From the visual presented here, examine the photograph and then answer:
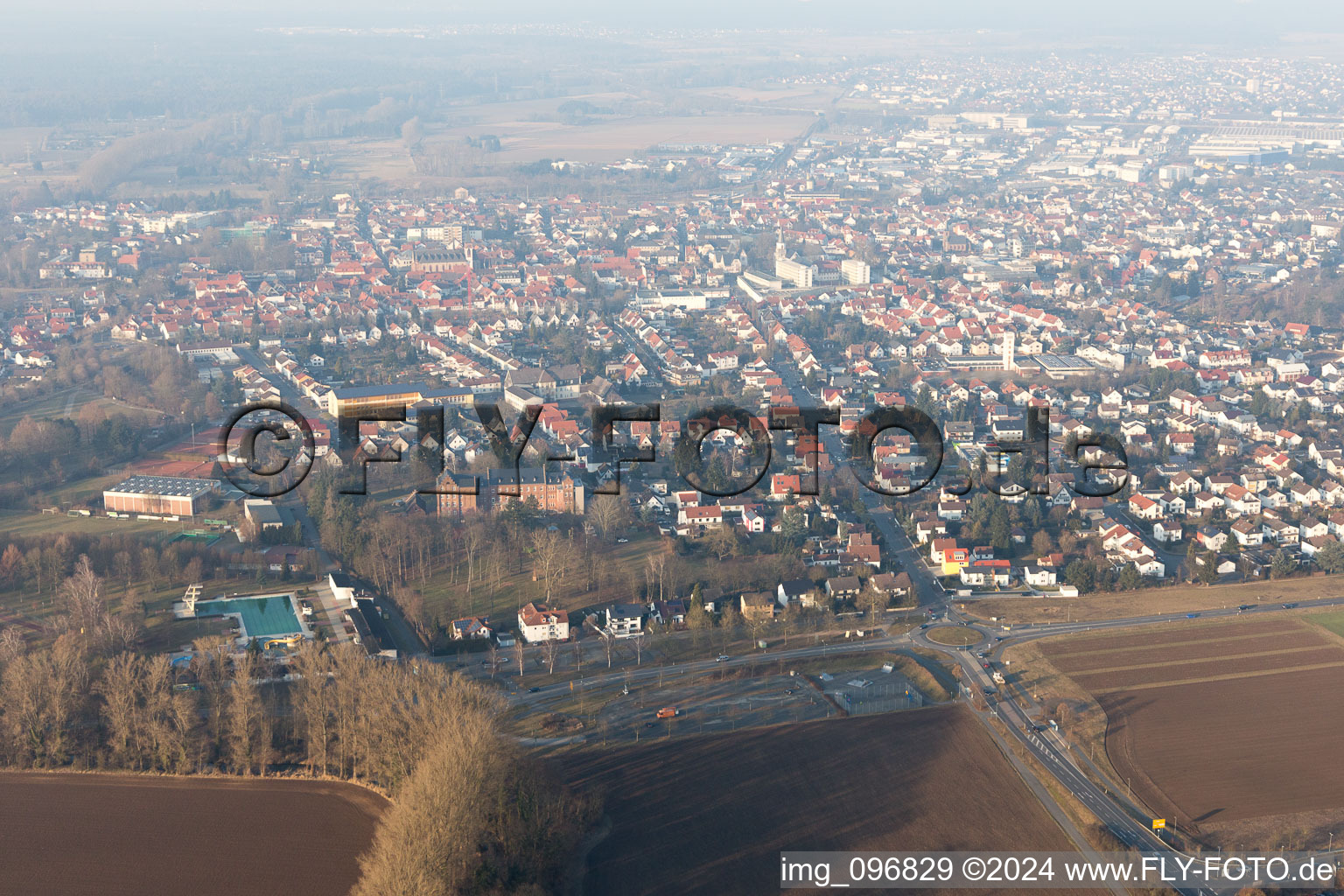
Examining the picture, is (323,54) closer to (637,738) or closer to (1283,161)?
(1283,161)

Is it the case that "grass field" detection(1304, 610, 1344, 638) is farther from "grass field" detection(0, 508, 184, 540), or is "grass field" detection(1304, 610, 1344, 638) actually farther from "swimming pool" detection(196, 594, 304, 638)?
"grass field" detection(0, 508, 184, 540)

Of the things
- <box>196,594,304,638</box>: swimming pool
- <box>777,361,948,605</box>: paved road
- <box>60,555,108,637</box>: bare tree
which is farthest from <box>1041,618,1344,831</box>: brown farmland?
<box>60,555,108,637</box>: bare tree

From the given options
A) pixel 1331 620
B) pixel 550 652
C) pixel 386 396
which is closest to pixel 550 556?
pixel 550 652

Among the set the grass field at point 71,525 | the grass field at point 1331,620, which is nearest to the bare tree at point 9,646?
the grass field at point 71,525

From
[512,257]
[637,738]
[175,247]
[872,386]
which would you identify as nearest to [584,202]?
[512,257]

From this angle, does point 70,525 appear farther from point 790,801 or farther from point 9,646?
point 790,801

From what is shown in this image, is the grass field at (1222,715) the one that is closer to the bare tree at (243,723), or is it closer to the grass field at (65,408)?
the bare tree at (243,723)
